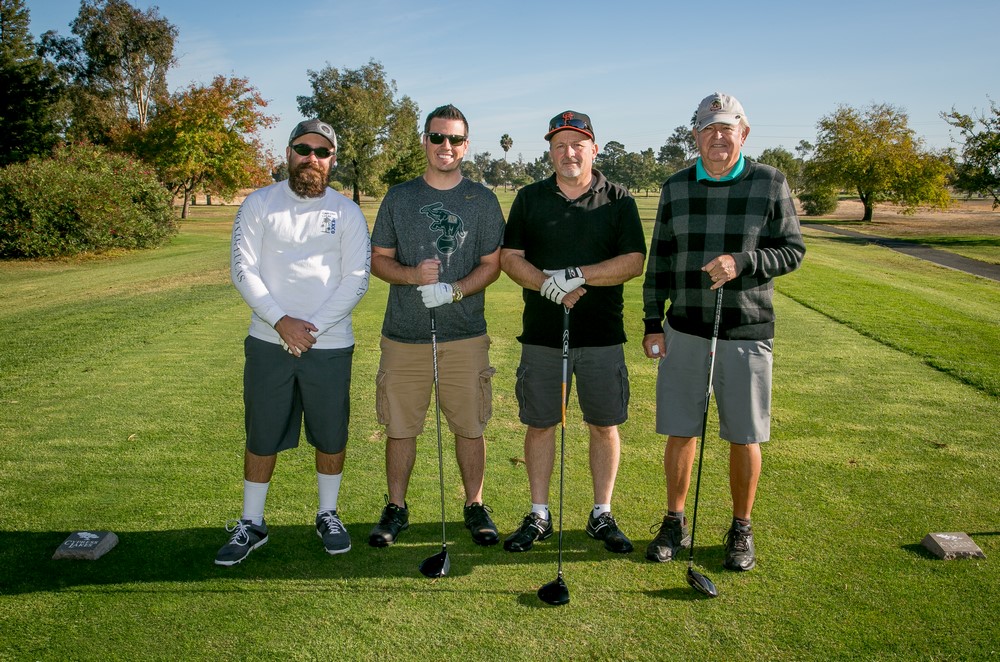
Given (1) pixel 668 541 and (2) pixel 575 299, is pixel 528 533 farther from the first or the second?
(2) pixel 575 299

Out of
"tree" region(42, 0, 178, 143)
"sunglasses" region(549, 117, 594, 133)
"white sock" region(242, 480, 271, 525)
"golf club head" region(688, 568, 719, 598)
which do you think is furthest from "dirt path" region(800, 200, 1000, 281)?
"tree" region(42, 0, 178, 143)

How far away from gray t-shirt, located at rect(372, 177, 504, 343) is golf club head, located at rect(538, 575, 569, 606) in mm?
1512

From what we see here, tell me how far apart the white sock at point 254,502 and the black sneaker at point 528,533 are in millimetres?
1350

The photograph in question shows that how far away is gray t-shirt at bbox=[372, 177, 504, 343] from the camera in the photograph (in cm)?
418

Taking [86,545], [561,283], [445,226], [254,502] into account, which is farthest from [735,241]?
[86,545]

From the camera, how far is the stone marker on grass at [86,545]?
3.71 meters

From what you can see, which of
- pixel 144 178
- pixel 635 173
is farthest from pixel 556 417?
pixel 635 173

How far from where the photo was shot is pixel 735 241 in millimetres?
3859

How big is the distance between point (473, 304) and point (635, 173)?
12302 centimetres

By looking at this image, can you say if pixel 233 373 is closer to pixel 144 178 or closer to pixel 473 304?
pixel 473 304

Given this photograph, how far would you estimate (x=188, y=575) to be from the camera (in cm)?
361

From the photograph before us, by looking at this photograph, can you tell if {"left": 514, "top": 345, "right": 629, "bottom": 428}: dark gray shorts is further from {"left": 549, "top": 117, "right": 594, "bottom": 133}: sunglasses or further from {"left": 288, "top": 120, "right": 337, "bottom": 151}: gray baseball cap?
{"left": 288, "top": 120, "right": 337, "bottom": 151}: gray baseball cap

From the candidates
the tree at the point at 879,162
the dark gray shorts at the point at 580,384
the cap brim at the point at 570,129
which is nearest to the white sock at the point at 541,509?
the dark gray shorts at the point at 580,384

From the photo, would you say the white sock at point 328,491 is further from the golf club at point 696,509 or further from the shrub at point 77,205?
the shrub at point 77,205
